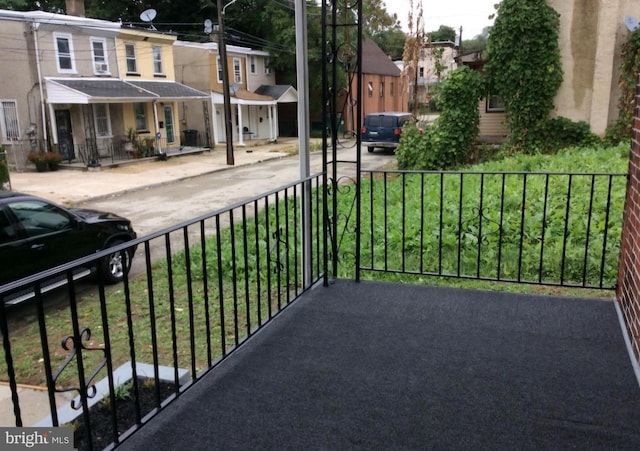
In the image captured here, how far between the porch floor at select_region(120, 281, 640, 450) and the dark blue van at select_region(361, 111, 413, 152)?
1510cm

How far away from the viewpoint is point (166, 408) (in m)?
2.27

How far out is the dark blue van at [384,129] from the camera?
18.1 metres

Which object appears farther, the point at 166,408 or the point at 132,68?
the point at 132,68

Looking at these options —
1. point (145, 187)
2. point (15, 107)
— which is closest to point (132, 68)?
point (15, 107)

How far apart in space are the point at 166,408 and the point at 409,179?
306 inches

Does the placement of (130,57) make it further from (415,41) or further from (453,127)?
(453,127)

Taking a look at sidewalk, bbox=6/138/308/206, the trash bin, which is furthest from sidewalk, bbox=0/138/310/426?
the trash bin

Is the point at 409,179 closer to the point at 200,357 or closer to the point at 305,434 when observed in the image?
the point at 200,357

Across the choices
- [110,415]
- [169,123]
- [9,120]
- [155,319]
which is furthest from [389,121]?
[110,415]

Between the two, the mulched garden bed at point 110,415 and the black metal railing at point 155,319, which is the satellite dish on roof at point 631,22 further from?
the mulched garden bed at point 110,415

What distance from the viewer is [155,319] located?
319 centimetres

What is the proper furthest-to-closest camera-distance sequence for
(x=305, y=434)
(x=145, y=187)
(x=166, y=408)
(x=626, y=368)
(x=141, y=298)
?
1. (x=145, y=187)
2. (x=141, y=298)
3. (x=626, y=368)
4. (x=166, y=408)
5. (x=305, y=434)

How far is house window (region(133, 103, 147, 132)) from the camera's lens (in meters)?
19.6

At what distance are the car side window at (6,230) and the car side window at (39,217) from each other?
11 cm
